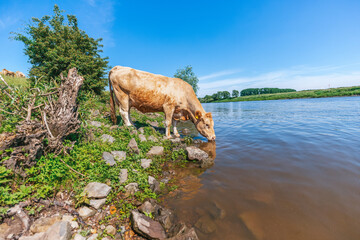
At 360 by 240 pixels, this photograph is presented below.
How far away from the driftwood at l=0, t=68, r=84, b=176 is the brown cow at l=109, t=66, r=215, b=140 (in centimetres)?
232

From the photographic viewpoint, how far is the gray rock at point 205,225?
2369 millimetres

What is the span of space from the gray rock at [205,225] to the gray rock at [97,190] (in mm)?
1927

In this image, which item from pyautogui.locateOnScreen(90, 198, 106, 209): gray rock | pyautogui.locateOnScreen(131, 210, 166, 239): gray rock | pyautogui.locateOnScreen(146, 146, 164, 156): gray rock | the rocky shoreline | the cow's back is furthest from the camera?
the cow's back

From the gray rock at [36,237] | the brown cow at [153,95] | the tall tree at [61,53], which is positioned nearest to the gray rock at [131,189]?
the gray rock at [36,237]

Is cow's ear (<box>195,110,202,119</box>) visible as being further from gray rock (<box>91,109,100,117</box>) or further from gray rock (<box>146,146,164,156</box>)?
gray rock (<box>91,109,100,117</box>)

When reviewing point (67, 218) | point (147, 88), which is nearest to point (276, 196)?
point (67, 218)

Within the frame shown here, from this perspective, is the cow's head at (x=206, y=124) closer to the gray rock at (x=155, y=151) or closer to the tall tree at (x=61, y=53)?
the gray rock at (x=155, y=151)

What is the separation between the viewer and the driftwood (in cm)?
272

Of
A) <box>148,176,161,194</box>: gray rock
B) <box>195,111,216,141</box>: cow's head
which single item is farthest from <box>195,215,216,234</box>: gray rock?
<box>195,111,216,141</box>: cow's head

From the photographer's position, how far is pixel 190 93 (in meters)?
7.40

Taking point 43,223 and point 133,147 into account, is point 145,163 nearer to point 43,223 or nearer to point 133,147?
point 133,147

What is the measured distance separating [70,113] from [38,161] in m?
1.38

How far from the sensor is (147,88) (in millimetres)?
6527

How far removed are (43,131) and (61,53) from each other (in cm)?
1078
